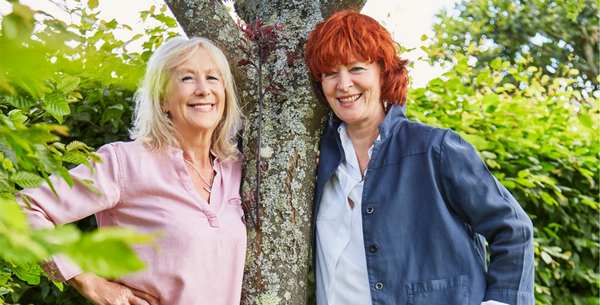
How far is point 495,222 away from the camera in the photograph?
1.54 meters

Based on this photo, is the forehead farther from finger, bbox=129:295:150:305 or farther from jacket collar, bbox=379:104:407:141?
finger, bbox=129:295:150:305

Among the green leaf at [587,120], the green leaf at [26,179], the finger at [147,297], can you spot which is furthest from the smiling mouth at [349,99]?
the green leaf at [587,120]

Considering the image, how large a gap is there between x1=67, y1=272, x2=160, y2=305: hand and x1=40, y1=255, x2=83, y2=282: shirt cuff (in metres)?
0.04

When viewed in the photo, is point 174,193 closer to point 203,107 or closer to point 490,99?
point 203,107

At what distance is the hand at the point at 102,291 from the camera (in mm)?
1528

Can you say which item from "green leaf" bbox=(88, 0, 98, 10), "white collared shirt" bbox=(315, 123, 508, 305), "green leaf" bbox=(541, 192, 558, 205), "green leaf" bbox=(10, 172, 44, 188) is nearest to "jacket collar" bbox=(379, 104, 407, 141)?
"white collared shirt" bbox=(315, 123, 508, 305)

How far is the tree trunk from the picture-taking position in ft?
5.70

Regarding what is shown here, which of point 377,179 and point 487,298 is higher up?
point 377,179

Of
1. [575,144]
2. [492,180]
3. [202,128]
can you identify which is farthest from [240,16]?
[575,144]

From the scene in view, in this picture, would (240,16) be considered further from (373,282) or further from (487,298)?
(487,298)

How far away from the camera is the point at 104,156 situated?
1616 mm

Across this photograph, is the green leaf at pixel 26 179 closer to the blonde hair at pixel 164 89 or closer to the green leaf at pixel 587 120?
the blonde hair at pixel 164 89

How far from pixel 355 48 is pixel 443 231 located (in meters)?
0.79

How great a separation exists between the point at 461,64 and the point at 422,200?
57.8 inches
